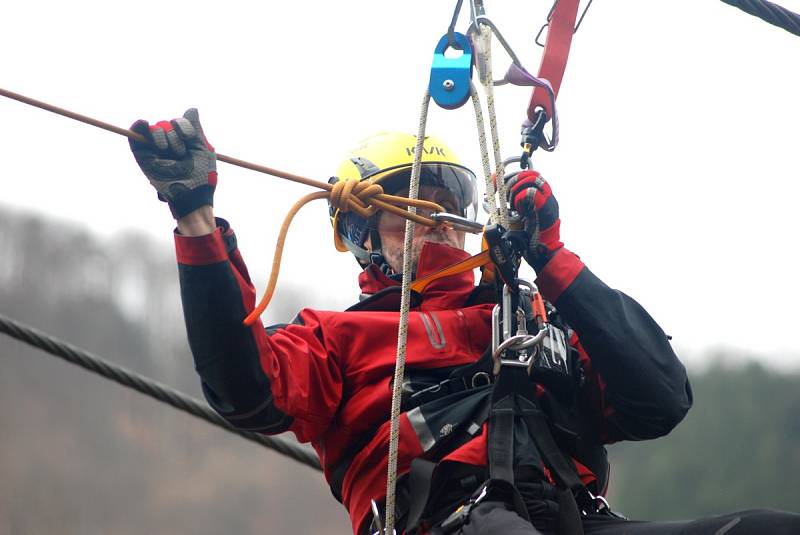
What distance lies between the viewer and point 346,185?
9.58 feet

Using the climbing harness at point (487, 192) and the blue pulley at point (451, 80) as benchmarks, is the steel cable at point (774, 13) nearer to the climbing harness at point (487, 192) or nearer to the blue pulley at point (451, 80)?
the climbing harness at point (487, 192)

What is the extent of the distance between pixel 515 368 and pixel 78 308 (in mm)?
18940

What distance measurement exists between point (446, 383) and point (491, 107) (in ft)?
2.31

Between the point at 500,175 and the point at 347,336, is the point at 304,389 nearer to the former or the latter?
the point at 347,336

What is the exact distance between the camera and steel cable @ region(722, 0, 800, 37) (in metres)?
2.94

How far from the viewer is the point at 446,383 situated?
3.12 m

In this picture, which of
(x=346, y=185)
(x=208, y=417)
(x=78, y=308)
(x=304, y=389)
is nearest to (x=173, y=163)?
(x=346, y=185)

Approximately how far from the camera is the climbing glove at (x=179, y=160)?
8.89 ft

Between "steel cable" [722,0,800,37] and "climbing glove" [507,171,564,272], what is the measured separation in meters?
0.63

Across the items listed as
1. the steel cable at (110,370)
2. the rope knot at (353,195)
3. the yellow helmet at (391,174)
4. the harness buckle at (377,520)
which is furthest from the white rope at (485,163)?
the steel cable at (110,370)

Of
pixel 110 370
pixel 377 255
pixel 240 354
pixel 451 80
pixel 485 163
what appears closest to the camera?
pixel 240 354

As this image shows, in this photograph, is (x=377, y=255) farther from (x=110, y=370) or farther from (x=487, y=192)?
(x=110, y=370)

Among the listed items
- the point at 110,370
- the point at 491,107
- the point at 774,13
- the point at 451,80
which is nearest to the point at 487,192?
the point at 491,107

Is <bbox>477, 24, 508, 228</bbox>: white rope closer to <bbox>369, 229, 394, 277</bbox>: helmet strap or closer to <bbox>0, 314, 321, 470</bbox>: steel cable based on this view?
<bbox>369, 229, 394, 277</bbox>: helmet strap
